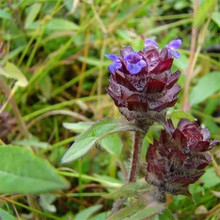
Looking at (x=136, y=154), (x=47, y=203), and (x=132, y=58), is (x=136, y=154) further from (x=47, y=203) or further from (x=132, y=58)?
(x=47, y=203)

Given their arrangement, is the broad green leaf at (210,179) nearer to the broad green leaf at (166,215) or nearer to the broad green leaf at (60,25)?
the broad green leaf at (166,215)

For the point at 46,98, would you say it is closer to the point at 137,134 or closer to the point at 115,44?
the point at 115,44

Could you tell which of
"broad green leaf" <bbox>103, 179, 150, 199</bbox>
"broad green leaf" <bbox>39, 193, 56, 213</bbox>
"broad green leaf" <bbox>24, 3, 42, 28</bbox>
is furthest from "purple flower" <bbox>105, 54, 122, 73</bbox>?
"broad green leaf" <bbox>24, 3, 42, 28</bbox>

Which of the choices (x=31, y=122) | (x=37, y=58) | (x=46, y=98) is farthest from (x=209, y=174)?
(x=37, y=58)

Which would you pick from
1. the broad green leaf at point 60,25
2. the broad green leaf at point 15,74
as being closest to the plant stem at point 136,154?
the broad green leaf at point 15,74

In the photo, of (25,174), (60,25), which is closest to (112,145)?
(25,174)

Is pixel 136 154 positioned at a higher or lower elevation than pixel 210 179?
higher

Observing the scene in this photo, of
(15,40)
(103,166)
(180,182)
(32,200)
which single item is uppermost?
(15,40)
